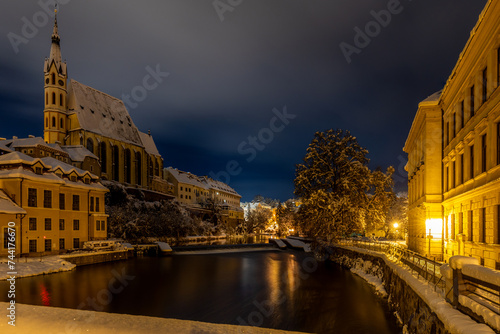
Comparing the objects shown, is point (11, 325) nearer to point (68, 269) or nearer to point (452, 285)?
point (452, 285)

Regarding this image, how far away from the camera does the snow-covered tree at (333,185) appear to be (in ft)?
111

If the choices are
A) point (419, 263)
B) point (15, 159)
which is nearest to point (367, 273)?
point (419, 263)

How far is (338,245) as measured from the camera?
37.5 m

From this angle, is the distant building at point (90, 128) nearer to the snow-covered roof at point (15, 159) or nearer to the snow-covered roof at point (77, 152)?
the snow-covered roof at point (77, 152)

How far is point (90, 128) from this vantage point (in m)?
76.4

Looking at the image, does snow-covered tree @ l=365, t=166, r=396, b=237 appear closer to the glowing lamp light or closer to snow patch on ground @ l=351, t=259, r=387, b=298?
snow patch on ground @ l=351, t=259, r=387, b=298


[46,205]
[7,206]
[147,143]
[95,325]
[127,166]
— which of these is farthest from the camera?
[147,143]

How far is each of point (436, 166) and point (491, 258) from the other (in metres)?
12.0

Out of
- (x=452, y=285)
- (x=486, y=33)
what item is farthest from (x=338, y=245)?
(x=452, y=285)

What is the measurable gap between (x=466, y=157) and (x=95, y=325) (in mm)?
20240

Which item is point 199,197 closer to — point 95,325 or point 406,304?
point 406,304

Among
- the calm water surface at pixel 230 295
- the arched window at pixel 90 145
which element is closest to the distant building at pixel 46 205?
the calm water surface at pixel 230 295

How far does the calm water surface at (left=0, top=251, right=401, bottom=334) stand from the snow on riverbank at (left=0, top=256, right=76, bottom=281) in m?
1.15

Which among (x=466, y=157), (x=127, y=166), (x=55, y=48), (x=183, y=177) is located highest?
(x=55, y=48)
